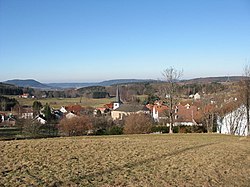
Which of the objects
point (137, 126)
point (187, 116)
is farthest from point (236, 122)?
point (187, 116)

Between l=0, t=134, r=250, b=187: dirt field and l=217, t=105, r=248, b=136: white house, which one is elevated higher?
l=0, t=134, r=250, b=187: dirt field

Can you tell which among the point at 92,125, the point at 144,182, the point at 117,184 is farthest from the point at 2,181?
the point at 92,125

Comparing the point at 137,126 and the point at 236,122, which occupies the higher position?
the point at 236,122

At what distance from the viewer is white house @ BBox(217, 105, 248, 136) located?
40875mm

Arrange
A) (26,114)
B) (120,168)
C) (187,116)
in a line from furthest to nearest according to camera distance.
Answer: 1. (26,114)
2. (187,116)
3. (120,168)

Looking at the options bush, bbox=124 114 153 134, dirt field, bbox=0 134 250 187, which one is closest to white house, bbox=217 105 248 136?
bush, bbox=124 114 153 134

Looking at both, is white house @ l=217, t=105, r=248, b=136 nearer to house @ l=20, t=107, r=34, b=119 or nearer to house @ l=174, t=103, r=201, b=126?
house @ l=174, t=103, r=201, b=126

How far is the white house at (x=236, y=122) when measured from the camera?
40875 millimetres

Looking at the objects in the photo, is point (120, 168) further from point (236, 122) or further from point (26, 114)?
point (26, 114)

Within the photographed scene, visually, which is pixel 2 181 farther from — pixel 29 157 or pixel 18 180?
pixel 29 157

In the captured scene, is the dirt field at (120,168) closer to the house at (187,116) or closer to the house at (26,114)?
the house at (187,116)

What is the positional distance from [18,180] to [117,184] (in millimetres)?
2610

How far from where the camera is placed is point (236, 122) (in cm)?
4162

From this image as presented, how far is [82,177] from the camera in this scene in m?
9.40
